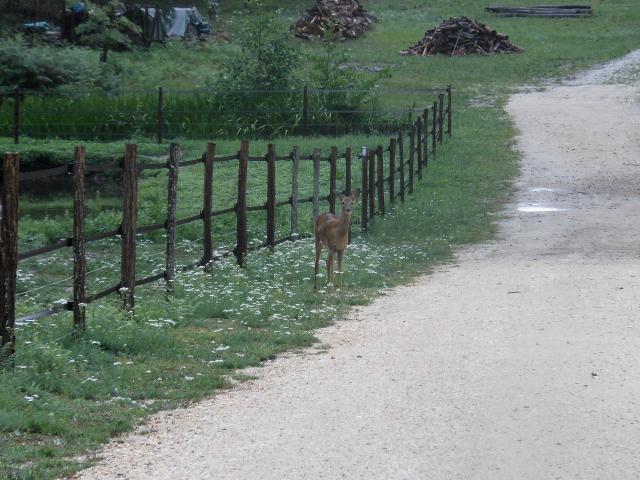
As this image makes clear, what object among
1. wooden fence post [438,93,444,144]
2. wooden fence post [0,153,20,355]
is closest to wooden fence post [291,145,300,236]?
wooden fence post [0,153,20,355]

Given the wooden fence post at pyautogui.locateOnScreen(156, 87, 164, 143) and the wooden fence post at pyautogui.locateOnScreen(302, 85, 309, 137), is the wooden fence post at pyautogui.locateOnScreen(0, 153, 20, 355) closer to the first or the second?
the wooden fence post at pyautogui.locateOnScreen(156, 87, 164, 143)

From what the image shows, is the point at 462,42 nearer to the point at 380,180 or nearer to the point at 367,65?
the point at 367,65

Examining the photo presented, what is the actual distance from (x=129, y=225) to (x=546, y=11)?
5086cm

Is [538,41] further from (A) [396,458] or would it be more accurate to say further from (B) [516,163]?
(A) [396,458]

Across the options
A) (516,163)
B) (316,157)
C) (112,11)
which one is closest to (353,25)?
(112,11)

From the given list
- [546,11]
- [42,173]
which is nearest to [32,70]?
[42,173]

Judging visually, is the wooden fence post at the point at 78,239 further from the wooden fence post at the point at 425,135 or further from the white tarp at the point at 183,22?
the white tarp at the point at 183,22

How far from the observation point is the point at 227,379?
9391mm

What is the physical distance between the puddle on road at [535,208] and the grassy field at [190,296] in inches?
26.5

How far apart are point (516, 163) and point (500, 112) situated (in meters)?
7.72

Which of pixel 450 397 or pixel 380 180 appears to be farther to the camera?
pixel 380 180

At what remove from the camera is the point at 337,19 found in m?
52.7

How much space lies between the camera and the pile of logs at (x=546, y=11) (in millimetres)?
A: 58625

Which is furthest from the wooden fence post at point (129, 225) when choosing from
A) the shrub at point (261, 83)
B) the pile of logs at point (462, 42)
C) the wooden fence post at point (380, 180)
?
the pile of logs at point (462, 42)
